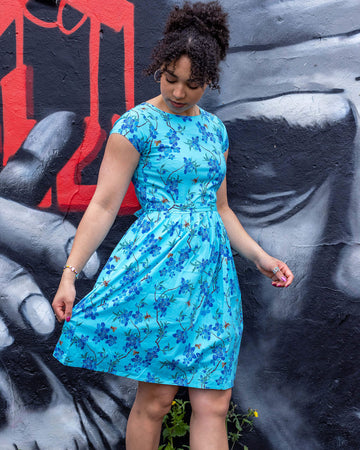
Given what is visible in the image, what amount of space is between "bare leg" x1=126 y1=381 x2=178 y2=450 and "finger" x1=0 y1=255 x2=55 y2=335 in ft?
2.52

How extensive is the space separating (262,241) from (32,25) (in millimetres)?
1536

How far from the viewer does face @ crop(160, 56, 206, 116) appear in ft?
6.20

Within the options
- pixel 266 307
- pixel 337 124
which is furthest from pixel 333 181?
pixel 266 307

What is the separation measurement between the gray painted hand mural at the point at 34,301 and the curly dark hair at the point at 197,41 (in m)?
0.80

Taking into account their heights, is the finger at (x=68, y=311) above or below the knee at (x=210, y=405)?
above

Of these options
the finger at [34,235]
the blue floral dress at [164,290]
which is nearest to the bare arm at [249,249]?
the blue floral dress at [164,290]

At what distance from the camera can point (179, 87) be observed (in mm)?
1905

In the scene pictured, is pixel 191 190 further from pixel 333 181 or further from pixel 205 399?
pixel 333 181

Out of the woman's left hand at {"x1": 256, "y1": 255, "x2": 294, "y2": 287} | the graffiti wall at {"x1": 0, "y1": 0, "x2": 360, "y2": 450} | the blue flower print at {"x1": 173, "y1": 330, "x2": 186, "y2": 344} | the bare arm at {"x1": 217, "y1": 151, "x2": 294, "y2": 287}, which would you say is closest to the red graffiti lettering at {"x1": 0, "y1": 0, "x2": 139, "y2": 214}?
the graffiti wall at {"x1": 0, "y1": 0, "x2": 360, "y2": 450}

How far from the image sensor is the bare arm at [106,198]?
74.5 inches

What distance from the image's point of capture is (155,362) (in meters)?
1.87

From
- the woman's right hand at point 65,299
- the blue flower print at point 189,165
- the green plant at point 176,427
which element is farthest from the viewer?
the green plant at point 176,427

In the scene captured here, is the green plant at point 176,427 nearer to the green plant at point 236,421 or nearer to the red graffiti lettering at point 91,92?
the green plant at point 236,421

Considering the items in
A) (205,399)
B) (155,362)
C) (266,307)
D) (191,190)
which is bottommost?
(266,307)
